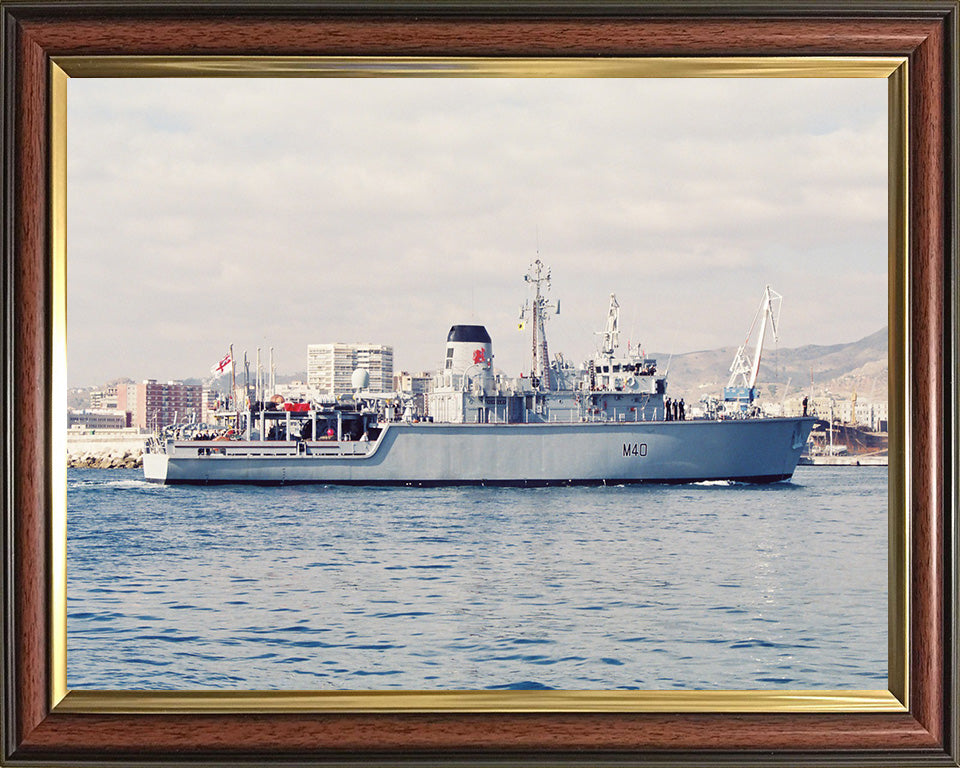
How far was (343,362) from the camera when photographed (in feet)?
10.7

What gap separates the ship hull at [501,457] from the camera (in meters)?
10.3

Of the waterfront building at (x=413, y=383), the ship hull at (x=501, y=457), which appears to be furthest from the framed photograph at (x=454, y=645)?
the ship hull at (x=501, y=457)

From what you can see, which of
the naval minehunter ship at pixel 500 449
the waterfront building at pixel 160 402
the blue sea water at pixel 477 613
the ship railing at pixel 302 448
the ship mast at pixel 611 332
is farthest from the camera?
the ship railing at pixel 302 448

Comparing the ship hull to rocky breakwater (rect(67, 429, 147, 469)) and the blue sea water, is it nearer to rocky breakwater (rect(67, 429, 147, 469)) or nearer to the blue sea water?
rocky breakwater (rect(67, 429, 147, 469))

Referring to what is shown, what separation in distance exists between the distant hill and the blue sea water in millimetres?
261

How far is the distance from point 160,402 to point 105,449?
36 centimetres

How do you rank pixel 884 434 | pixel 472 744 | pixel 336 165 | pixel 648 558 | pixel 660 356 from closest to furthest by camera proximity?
pixel 472 744 → pixel 884 434 → pixel 336 165 → pixel 648 558 → pixel 660 356

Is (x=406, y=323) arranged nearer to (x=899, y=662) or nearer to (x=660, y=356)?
(x=660, y=356)

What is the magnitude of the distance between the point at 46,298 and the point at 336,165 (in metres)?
0.91

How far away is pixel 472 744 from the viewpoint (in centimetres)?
198

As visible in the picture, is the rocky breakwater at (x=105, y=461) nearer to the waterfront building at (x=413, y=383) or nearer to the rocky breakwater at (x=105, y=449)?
the rocky breakwater at (x=105, y=449)

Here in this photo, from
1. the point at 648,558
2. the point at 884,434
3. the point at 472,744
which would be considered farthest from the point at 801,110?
the point at 472,744

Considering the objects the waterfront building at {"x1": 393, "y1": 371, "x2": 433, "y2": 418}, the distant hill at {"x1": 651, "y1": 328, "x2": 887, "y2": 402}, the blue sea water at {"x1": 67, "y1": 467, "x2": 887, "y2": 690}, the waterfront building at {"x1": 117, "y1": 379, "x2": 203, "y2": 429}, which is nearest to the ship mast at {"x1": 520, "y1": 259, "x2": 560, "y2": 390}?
the distant hill at {"x1": 651, "y1": 328, "x2": 887, "y2": 402}

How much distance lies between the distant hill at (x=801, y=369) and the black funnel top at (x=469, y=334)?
695mm
